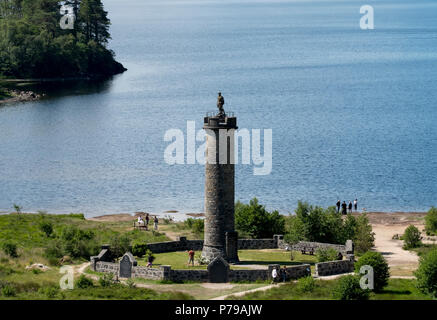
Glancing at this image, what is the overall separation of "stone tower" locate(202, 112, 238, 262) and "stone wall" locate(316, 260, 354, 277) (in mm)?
5825

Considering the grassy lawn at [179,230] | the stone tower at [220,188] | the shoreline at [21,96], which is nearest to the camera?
the stone tower at [220,188]

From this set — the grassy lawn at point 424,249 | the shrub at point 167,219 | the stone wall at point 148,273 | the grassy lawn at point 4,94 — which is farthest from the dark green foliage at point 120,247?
the grassy lawn at point 4,94

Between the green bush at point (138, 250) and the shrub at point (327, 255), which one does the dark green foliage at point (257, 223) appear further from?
the green bush at point (138, 250)

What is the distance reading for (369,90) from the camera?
172 meters

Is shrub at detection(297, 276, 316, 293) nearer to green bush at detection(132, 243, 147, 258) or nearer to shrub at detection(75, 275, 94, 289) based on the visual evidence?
shrub at detection(75, 275, 94, 289)

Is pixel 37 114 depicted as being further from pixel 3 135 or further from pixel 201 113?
pixel 201 113

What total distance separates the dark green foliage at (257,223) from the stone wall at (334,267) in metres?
10.9

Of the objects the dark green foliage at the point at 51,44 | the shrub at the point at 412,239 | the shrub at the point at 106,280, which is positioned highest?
the dark green foliage at the point at 51,44

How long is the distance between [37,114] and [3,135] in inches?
669

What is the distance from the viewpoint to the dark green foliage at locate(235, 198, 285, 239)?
2505 inches

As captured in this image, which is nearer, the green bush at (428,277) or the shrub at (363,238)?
the green bush at (428,277)

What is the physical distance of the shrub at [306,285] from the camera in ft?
158

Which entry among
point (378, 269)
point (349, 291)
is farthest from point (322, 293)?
point (378, 269)

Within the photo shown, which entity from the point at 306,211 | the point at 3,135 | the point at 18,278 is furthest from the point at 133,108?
the point at 18,278
